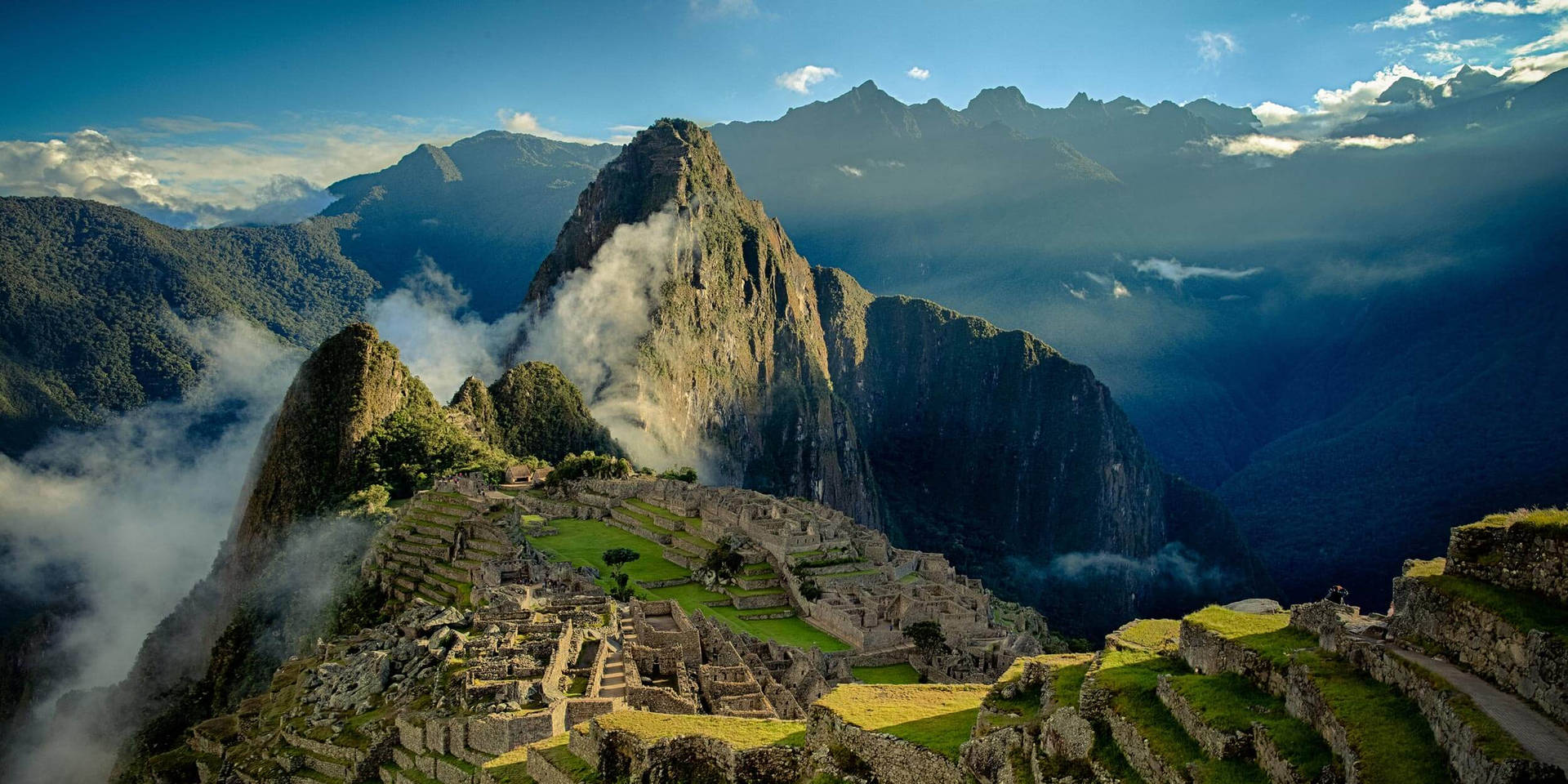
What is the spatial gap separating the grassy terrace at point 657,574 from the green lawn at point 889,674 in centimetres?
248

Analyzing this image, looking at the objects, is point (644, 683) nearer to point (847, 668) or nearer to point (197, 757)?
point (197, 757)

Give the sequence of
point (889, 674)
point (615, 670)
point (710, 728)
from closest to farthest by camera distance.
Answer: point (710, 728)
point (615, 670)
point (889, 674)

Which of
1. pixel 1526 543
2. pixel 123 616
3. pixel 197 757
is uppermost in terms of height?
pixel 1526 543

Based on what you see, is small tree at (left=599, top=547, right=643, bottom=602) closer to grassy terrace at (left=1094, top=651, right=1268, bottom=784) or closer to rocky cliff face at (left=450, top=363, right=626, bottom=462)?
grassy terrace at (left=1094, top=651, right=1268, bottom=784)

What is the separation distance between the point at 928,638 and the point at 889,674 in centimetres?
441

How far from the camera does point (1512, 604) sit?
1212 centimetres

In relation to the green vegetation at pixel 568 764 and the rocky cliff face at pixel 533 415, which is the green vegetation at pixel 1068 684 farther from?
the rocky cliff face at pixel 533 415

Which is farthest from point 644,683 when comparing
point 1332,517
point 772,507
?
point 1332,517

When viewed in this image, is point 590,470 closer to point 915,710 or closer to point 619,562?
point 619,562

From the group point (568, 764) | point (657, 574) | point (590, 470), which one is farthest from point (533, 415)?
point (568, 764)

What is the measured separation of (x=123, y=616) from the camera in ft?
309

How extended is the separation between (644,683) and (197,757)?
13322 mm

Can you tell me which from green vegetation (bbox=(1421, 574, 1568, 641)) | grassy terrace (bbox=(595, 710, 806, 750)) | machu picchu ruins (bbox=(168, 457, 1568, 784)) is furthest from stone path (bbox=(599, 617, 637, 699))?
green vegetation (bbox=(1421, 574, 1568, 641))

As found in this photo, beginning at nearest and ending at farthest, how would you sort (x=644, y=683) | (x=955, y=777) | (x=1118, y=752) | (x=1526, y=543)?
(x=1526, y=543)
(x=1118, y=752)
(x=955, y=777)
(x=644, y=683)
